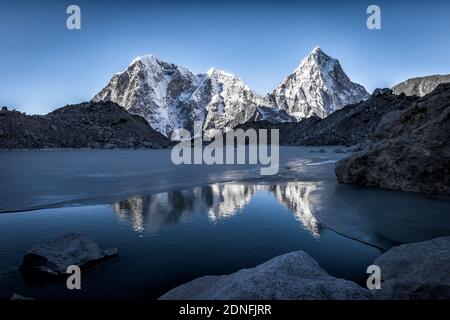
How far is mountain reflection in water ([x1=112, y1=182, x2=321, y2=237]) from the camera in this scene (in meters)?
10.5

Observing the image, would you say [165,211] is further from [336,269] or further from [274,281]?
[274,281]

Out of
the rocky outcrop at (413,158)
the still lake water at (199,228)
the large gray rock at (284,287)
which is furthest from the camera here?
the rocky outcrop at (413,158)

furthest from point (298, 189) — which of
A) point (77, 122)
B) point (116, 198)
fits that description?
point (77, 122)

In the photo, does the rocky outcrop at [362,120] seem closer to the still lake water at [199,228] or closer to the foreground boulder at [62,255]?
the still lake water at [199,228]

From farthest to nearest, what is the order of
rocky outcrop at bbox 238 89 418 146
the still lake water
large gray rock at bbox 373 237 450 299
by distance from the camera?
rocky outcrop at bbox 238 89 418 146, the still lake water, large gray rock at bbox 373 237 450 299

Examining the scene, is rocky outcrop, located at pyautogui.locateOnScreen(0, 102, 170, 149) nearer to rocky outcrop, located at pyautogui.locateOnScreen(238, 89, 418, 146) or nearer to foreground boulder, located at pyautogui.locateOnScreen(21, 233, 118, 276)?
rocky outcrop, located at pyautogui.locateOnScreen(238, 89, 418, 146)

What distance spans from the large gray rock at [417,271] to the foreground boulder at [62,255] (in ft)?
18.4

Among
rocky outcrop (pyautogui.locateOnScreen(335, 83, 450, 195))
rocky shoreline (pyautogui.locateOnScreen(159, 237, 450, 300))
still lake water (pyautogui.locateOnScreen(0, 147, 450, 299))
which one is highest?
rocky outcrop (pyautogui.locateOnScreen(335, 83, 450, 195))


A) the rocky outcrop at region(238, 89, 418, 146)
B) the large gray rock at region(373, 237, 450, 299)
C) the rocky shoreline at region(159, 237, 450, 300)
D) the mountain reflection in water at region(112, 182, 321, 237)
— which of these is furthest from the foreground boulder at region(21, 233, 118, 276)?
the rocky outcrop at region(238, 89, 418, 146)

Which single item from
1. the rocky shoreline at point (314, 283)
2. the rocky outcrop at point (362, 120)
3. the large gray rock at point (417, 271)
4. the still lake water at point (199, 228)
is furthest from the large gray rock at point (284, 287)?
the rocky outcrop at point (362, 120)

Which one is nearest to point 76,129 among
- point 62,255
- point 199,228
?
point 199,228

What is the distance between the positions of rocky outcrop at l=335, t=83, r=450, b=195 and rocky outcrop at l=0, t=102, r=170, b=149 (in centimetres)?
9114

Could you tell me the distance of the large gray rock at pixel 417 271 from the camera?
441cm

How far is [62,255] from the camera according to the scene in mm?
6867
